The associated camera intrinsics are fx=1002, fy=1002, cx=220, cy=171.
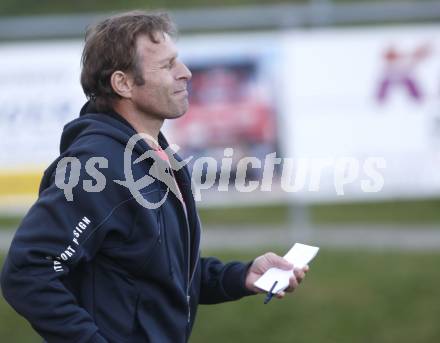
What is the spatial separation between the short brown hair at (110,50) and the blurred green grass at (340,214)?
19.9 feet

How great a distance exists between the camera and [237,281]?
3350mm

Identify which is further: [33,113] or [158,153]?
[33,113]

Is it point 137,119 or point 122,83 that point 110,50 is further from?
point 137,119

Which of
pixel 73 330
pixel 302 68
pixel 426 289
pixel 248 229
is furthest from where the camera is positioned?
pixel 248 229

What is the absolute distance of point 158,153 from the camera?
3.09 m

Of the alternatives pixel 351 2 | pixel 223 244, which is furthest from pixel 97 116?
pixel 351 2

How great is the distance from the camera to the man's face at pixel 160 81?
306cm

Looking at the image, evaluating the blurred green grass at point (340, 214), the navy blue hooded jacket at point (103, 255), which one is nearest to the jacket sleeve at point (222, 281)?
the navy blue hooded jacket at point (103, 255)

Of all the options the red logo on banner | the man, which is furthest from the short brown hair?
the red logo on banner

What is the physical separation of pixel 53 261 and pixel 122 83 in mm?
610

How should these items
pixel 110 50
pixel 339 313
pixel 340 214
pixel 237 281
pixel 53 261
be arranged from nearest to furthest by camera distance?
pixel 53 261 → pixel 110 50 → pixel 237 281 → pixel 339 313 → pixel 340 214

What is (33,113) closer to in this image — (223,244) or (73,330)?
(223,244)

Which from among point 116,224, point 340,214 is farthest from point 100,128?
point 340,214

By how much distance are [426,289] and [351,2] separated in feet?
21.2
